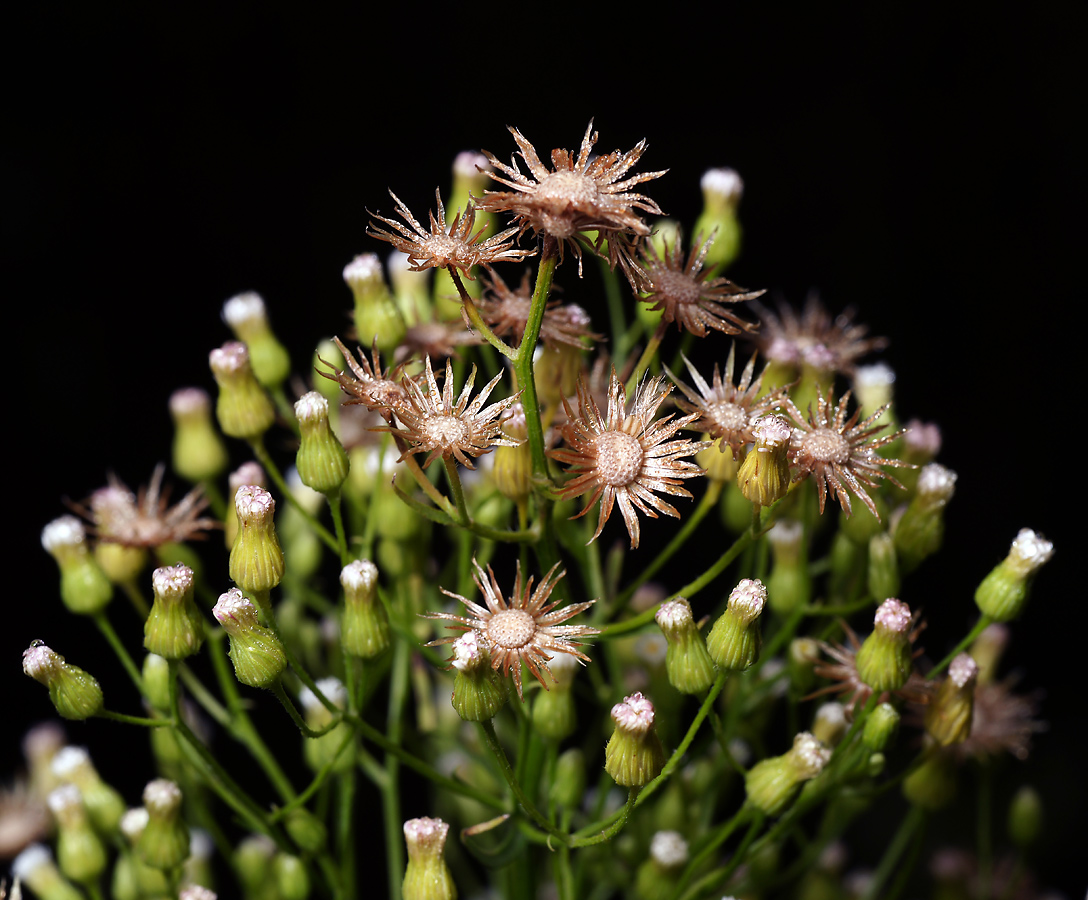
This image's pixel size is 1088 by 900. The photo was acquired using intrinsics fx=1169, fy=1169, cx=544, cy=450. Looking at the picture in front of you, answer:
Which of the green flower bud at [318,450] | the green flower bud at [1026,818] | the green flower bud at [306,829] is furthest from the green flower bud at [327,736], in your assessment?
the green flower bud at [1026,818]

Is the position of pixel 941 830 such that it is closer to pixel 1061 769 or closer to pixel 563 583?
pixel 1061 769

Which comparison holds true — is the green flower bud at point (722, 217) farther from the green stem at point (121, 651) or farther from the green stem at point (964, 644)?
the green stem at point (121, 651)

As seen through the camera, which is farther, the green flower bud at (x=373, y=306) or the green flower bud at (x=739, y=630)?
the green flower bud at (x=373, y=306)

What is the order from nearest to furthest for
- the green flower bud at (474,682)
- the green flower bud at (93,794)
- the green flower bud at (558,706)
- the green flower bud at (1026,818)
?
the green flower bud at (474,682) < the green flower bud at (558,706) < the green flower bud at (93,794) < the green flower bud at (1026,818)

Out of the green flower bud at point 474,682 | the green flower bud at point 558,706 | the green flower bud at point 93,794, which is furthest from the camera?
the green flower bud at point 93,794

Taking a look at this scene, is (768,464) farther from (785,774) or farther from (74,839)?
(74,839)

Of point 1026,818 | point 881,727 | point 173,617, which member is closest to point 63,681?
point 173,617

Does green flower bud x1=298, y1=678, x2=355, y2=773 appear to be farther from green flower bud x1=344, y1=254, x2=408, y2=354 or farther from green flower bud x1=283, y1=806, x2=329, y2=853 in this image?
green flower bud x1=344, y1=254, x2=408, y2=354
